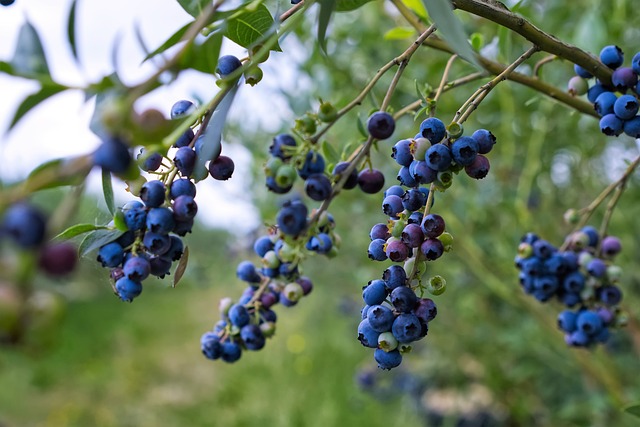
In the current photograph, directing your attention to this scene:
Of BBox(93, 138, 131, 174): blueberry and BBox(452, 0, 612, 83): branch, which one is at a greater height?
BBox(452, 0, 612, 83): branch

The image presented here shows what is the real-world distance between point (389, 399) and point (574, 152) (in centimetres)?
137

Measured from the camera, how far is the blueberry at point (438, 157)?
1.51ft

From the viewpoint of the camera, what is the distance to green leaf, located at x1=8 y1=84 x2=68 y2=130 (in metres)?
0.31

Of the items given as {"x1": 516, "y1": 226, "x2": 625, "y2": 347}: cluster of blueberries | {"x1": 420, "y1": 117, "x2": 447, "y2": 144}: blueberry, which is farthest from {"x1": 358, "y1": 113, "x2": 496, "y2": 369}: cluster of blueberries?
{"x1": 516, "y1": 226, "x2": 625, "y2": 347}: cluster of blueberries

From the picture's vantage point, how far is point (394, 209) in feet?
1.66

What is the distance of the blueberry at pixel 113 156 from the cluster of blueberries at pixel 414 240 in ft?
0.74

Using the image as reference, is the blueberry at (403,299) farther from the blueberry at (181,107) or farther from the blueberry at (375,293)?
the blueberry at (181,107)

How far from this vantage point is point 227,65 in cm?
47

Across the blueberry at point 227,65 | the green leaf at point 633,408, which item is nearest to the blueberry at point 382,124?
the blueberry at point 227,65

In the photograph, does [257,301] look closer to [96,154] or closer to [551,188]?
[96,154]

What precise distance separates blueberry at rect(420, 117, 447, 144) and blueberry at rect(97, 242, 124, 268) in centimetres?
24

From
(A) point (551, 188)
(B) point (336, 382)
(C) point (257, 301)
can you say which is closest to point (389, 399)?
(B) point (336, 382)

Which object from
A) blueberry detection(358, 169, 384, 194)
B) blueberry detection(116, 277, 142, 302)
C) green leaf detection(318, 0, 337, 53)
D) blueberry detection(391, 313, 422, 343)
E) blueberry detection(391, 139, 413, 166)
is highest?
green leaf detection(318, 0, 337, 53)

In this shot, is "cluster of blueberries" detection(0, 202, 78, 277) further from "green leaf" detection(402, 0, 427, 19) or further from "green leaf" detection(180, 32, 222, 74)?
"green leaf" detection(402, 0, 427, 19)
